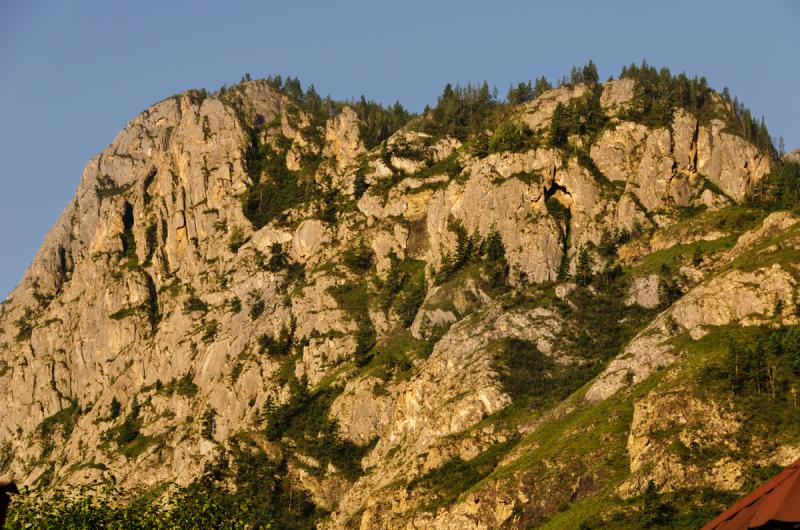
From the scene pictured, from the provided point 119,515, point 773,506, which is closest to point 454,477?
point 119,515

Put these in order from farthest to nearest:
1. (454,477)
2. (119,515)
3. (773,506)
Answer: (454,477), (119,515), (773,506)

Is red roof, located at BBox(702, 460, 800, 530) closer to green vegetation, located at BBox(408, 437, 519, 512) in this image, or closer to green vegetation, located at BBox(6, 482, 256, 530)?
green vegetation, located at BBox(6, 482, 256, 530)

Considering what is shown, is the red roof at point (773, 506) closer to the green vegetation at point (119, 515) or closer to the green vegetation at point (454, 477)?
the green vegetation at point (119, 515)

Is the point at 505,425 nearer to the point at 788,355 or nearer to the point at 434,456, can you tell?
the point at 434,456

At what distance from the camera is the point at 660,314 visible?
190 metres

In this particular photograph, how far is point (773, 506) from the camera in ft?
84.1

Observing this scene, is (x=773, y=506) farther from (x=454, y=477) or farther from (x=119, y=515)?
(x=454, y=477)

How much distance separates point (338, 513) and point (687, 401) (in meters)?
68.6

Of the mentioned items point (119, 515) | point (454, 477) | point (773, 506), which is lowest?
point (773, 506)

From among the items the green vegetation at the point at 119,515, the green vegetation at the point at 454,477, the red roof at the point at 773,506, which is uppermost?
the green vegetation at the point at 119,515

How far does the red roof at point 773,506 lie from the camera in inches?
994

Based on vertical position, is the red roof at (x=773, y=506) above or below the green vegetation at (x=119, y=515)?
below

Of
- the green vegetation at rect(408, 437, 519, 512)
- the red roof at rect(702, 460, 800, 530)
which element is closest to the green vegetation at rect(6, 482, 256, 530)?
the red roof at rect(702, 460, 800, 530)

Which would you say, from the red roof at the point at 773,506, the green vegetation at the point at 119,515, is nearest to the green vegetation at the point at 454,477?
the green vegetation at the point at 119,515
